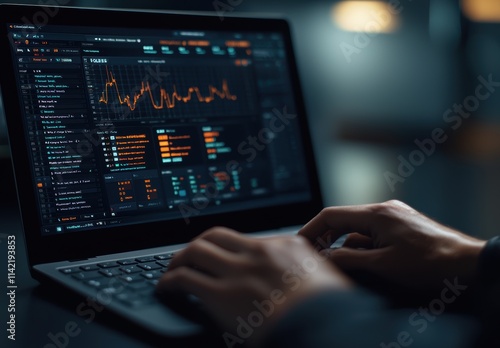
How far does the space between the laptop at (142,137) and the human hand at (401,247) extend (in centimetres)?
23

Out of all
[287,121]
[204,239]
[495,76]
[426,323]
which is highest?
[495,76]

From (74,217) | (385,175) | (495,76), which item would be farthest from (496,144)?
(74,217)

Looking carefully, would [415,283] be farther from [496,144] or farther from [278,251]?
[496,144]

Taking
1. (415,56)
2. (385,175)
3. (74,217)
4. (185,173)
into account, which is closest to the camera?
(74,217)

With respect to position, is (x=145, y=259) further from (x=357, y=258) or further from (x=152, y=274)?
(x=357, y=258)

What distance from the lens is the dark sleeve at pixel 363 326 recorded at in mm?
481

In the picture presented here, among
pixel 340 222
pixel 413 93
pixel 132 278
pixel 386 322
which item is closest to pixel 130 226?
pixel 132 278

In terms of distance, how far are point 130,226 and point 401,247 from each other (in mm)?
390

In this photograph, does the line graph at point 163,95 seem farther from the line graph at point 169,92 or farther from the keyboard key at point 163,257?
the keyboard key at point 163,257

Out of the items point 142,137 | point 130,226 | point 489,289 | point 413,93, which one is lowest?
point 489,289

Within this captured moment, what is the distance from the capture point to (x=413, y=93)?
9.07ft

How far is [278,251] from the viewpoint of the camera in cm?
55

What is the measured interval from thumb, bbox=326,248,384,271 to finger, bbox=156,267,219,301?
0.19 metres

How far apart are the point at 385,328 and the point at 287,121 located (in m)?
0.60
